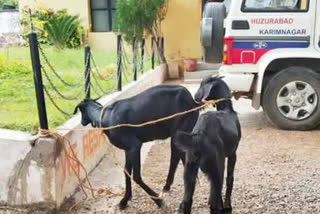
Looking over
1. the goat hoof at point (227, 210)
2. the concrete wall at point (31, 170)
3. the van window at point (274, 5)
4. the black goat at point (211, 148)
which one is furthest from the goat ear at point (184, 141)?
the van window at point (274, 5)

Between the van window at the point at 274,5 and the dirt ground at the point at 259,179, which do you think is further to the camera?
the van window at the point at 274,5

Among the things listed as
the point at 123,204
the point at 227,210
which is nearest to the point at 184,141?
the point at 227,210

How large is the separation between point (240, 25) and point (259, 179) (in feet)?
8.36

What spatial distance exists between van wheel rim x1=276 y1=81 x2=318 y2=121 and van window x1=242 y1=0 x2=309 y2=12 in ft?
3.38

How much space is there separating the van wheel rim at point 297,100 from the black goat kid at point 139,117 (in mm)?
2659

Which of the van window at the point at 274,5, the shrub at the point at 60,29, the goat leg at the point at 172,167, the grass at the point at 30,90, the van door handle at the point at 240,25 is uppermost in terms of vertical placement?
the van window at the point at 274,5

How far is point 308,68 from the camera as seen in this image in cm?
612

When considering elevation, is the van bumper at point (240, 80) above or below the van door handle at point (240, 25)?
below

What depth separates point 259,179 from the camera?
4.34 m

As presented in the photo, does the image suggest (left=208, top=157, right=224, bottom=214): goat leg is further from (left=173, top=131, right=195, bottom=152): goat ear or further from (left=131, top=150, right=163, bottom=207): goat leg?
(left=131, top=150, right=163, bottom=207): goat leg

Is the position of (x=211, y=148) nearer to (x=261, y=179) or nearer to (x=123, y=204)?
(x=123, y=204)

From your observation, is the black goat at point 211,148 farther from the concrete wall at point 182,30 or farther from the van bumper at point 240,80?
the concrete wall at point 182,30

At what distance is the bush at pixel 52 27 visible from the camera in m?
11.8

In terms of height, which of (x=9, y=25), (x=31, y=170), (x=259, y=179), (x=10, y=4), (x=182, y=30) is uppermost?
(x=10, y=4)
